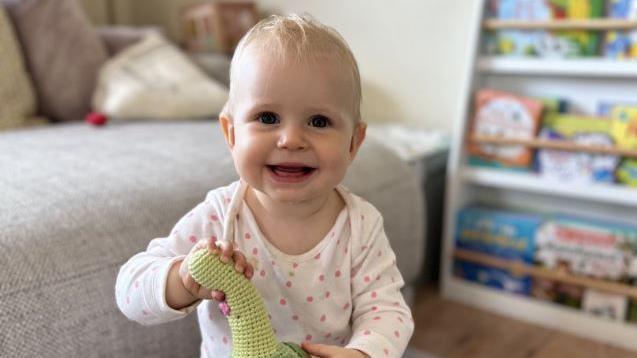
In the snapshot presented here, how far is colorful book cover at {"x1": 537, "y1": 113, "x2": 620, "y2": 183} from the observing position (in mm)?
1409

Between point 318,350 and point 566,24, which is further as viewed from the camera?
point 566,24

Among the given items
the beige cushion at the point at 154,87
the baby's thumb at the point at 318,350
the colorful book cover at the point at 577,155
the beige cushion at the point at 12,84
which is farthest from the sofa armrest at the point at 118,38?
the baby's thumb at the point at 318,350

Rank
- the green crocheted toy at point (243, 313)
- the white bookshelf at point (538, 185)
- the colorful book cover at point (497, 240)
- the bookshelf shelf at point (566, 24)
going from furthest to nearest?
the colorful book cover at point (497, 240) → the white bookshelf at point (538, 185) → the bookshelf shelf at point (566, 24) → the green crocheted toy at point (243, 313)

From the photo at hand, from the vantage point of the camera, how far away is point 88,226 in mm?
796

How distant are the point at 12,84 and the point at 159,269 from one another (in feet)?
3.64

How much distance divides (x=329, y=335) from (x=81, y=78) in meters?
1.21

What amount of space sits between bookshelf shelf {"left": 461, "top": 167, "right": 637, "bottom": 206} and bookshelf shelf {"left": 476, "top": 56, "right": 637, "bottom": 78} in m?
0.27

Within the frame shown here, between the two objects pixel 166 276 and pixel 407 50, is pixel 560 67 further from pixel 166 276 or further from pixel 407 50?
pixel 166 276

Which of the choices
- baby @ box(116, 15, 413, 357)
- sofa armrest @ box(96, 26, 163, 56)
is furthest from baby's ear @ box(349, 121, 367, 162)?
sofa armrest @ box(96, 26, 163, 56)

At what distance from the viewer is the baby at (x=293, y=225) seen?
1.94 ft

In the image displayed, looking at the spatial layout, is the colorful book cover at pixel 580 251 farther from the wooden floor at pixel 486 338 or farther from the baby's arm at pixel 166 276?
the baby's arm at pixel 166 276

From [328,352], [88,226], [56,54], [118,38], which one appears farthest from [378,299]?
[118,38]

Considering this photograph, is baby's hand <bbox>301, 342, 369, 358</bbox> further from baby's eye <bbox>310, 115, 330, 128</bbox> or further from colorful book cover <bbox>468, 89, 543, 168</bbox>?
colorful book cover <bbox>468, 89, 543, 168</bbox>

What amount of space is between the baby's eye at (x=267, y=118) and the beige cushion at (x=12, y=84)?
1103 mm
